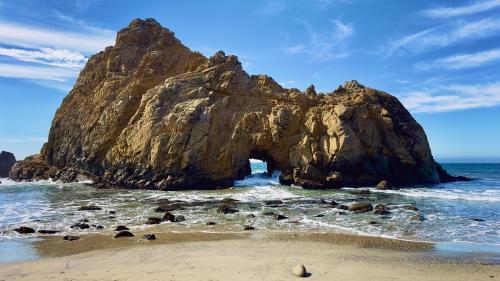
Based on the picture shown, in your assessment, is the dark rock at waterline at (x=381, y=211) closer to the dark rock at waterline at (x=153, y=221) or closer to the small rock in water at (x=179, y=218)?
the small rock in water at (x=179, y=218)

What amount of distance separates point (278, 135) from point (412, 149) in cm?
1598

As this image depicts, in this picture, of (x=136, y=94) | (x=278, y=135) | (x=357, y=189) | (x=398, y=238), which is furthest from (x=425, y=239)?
(x=136, y=94)

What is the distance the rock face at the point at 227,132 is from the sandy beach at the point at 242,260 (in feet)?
80.1

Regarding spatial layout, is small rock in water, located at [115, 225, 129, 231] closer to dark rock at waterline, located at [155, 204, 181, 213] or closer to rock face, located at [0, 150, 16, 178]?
dark rock at waterline, located at [155, 204, 181, 213]

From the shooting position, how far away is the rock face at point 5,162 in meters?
81.0

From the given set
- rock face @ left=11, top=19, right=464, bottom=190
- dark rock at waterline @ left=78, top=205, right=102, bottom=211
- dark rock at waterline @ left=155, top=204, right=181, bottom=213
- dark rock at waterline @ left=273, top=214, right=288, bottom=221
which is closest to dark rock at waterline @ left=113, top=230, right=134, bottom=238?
dark rock at waterline @ left=155, top=204, right=181, bottom=213

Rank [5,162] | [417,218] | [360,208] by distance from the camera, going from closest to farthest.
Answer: [417,218]
[360,208]
[5,162]

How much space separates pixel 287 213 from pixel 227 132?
817 inches

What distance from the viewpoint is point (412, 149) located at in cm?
4794

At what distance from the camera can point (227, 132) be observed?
46438mm

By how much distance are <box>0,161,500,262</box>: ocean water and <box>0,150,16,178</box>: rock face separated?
47.2 m

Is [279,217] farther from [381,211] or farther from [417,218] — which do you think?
[417,218]

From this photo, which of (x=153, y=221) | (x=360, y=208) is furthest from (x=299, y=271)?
(x=360, y=208)

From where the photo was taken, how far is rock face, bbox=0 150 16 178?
81000mm
